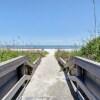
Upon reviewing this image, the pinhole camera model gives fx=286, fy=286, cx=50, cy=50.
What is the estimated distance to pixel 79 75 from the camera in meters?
6.82

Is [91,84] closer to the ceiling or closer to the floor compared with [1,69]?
closer to the floor

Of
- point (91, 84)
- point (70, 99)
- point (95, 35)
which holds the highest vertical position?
point (95, 35)

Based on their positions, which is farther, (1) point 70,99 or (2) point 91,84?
(1) point 70,99

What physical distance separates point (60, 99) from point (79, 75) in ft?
2.76

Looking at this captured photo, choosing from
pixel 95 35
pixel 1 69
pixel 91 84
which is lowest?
pixel 91 84

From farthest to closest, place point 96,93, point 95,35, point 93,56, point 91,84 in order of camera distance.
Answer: point 95,35 < point 93,56 < point 91,84 < point 96,93

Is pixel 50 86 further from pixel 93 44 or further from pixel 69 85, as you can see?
pixel 93 44

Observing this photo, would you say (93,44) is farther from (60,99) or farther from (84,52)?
(60,99)

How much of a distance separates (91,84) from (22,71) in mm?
2679

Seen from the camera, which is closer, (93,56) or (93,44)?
(93,56)

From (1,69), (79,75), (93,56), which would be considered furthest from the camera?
(93,56)

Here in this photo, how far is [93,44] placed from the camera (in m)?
8.38

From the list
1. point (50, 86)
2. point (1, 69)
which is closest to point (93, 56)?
point (50, 86)

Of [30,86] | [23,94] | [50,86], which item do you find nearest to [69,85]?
[50,86]
